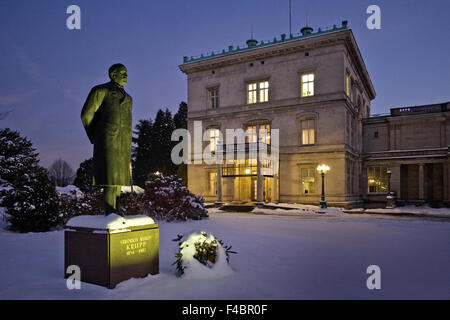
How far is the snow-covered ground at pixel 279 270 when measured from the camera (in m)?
5.20

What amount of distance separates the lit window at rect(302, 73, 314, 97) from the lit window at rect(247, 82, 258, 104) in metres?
4.77

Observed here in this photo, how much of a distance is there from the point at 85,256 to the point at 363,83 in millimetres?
38591

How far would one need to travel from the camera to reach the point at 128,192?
52.2 ft

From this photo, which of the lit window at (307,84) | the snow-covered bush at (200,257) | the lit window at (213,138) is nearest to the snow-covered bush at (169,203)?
the snow-covered bush at (200,257)

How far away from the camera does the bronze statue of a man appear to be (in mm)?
6020

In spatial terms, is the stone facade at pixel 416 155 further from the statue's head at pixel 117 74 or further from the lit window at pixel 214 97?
the statue's head at pixel 117 74

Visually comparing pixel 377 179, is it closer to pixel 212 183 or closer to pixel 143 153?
pixel 212 183

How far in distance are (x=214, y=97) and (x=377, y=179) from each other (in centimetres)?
1921

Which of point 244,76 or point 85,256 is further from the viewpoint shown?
point 244,76

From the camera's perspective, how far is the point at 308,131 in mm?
28688

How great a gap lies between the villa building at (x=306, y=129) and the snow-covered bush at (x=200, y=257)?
1982cm

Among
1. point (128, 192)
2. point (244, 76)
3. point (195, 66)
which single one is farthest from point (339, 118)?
point (128, 192)

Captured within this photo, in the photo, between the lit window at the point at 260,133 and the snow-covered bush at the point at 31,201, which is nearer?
the snow-covered bush at the point at 31,201
